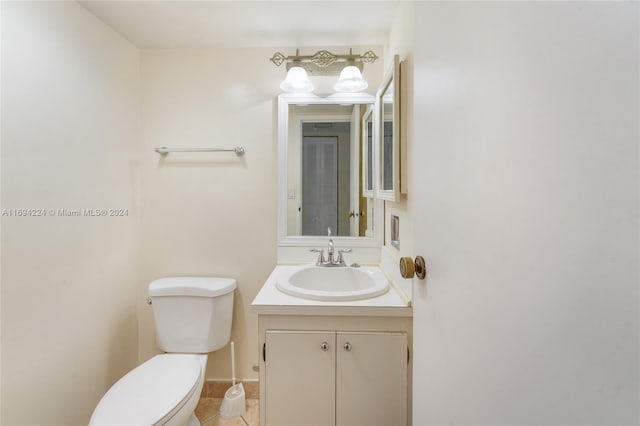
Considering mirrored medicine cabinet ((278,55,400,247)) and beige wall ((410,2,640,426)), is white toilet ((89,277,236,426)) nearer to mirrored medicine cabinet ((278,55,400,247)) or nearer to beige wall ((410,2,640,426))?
mirrored medicine cabinet ((278,55,400,247))

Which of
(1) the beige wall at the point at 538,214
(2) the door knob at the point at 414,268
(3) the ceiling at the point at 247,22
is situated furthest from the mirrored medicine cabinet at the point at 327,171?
(1) the beige wall at the point at 538,214

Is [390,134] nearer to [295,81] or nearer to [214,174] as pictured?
[295,81]

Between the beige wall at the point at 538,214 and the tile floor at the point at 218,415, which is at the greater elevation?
the beige wall at the point at 538,214

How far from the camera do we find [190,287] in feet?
4.69

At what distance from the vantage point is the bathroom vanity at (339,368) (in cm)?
103

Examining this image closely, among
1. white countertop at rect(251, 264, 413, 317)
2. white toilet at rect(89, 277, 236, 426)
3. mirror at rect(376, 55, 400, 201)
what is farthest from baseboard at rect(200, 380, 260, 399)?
mirror at rect(376, 55, 400, 201)

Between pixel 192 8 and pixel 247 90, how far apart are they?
0.44 meters

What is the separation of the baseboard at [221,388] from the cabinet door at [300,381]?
0.65m

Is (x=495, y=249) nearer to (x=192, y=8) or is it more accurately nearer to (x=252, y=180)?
(x=252, y=180)

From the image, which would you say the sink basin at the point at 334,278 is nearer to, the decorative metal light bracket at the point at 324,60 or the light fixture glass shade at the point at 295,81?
the light fixture glass shade at the point at 295,81

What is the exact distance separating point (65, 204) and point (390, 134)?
1.51 m

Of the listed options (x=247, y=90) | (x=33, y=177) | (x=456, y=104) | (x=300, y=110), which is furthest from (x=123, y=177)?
(x=456, y=104)

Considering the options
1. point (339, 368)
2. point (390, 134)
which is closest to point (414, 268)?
point (339, 368)

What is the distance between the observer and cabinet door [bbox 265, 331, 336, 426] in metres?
1.03
